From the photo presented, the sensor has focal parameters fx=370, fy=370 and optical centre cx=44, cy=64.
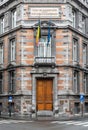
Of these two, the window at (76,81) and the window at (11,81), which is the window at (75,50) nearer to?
the window at (76,81)

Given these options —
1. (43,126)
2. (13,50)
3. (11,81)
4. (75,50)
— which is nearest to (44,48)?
(13,50)

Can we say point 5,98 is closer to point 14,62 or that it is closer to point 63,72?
point 14,62

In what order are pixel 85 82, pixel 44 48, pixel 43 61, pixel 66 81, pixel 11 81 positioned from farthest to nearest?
1. pixel 85 82
2. pixel 11 81
3. pixel 44 48
4. pixel 43 61
5. pixel 66 81

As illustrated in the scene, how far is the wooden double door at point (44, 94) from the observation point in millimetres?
36781

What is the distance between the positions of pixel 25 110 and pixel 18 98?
1473 mm

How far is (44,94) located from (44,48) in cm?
473

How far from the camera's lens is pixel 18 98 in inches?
1448

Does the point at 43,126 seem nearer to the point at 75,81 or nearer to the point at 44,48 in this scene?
the point at 44,48

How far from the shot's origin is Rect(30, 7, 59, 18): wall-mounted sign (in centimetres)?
3734

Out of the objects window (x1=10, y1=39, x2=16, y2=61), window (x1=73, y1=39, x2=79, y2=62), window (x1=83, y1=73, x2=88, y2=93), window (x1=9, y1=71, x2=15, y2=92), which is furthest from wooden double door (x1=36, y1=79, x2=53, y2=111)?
window (x1=83, y1=73, x2=88, y2=93)

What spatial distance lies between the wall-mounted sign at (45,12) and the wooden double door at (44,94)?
6567 millimetres

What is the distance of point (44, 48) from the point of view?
3791cm

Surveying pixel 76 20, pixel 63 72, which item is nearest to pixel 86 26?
pixel 76 20

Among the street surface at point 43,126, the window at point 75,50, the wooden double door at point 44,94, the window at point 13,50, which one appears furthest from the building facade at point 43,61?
the street surface at point 43,126
